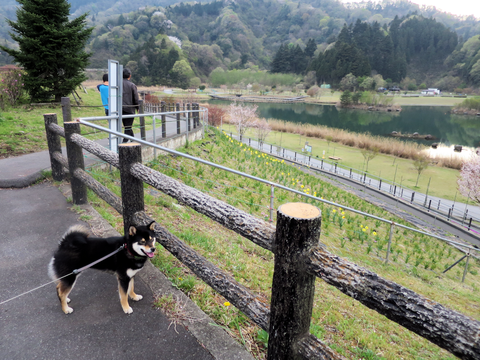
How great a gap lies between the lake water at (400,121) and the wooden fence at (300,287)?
5116 cm

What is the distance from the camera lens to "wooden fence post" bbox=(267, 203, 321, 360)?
1.52 m

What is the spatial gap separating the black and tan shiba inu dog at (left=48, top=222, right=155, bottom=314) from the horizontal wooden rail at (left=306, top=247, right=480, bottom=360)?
4.91 feet

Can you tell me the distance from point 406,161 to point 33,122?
107 feet

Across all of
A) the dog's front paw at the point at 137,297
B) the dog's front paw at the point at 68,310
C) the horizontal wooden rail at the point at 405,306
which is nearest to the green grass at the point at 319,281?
the dog's front paw at the point at 137,297

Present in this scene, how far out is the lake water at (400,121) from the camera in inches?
1962

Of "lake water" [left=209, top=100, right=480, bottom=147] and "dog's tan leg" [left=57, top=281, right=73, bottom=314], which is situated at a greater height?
"dog's tan leg" [left=57, top=281, right=73, bottom=314]

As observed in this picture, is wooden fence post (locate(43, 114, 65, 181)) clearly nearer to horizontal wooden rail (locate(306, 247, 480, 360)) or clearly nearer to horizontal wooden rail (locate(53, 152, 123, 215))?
horizontal wooden rail (locate(53, 152, 123, 215))

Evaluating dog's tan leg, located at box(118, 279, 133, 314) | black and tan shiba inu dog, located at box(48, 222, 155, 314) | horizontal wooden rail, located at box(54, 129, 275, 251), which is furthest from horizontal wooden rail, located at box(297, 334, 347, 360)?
dog's tan leg, located at box(118, 279, 133, 314)

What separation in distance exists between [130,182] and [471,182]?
24.7 metres

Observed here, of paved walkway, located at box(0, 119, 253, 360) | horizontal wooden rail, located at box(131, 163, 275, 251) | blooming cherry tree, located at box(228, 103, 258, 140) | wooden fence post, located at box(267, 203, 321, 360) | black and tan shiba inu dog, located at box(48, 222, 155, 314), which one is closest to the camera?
wooden fence post, located at box(267, 203, 321, 360)

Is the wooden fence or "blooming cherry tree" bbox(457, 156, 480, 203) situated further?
"blooming cherry tree" bbox(457, 156, 480, 203)

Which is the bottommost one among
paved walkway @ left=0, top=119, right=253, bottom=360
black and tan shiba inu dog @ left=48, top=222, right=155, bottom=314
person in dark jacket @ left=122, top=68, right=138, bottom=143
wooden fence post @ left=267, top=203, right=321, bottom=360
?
paved walkway @ left=0, top=119, right=253, bottom=360

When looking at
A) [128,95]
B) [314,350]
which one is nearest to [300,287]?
[314,350]

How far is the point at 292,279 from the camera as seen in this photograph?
162 cm
